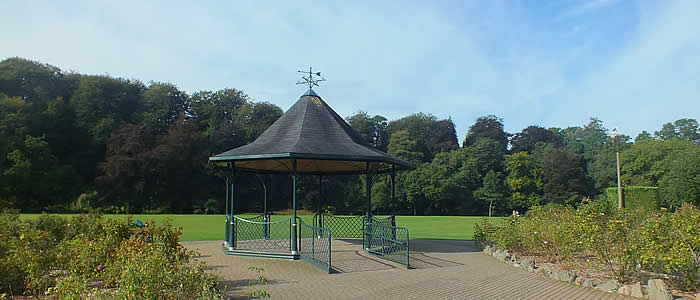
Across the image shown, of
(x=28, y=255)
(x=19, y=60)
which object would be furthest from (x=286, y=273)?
(x=19, y=60)

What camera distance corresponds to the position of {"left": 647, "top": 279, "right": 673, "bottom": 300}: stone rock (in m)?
7.00

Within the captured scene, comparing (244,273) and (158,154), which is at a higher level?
(158,154)

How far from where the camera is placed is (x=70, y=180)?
4238 centimetres

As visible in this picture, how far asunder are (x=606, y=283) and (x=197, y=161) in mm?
41547

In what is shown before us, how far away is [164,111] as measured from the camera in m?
49.6

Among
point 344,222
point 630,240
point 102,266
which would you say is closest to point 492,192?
point 344,222

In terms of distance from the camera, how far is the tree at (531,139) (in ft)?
194

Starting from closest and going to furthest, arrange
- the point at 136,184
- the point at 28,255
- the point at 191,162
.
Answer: the point at 28,255 < the point at 136,184 < the point at 191,162

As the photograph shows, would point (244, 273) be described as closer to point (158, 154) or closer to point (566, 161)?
point (158, 154)

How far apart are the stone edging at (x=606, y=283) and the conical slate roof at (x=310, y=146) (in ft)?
13.1

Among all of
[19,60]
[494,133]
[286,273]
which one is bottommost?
[286,273]

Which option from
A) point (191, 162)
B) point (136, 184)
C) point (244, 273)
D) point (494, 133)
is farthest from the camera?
point (494, 133)

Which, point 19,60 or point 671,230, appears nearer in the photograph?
point 671,230

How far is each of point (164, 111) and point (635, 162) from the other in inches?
2069
